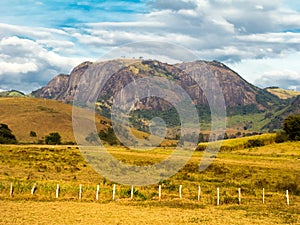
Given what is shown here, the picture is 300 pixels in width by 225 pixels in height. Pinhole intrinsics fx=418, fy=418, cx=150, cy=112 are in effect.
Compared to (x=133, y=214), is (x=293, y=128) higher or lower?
higher

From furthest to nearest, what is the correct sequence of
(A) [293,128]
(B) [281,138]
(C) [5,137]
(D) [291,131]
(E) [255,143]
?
(C) [5,137] < (E) [255,143] < (B) [281,138] < (D) [291,131] < (A) [293,128]

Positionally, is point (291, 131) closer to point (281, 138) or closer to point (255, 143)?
point (281, 138)

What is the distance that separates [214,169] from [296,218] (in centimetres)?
4449

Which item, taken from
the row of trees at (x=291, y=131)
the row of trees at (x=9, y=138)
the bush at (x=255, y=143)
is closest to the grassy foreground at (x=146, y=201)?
the row of trees at (x=291, y=131)

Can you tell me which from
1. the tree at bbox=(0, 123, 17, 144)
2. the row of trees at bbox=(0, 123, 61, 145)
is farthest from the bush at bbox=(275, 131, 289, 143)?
the tree at bbox=(0, 123, 17, 144)

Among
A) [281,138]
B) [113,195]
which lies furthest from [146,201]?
[281,138]

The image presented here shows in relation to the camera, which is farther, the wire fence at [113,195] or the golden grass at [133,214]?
the wire fence at [113,195]

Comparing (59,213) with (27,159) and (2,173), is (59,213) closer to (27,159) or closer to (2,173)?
(2,173)

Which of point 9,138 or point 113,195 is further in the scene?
point 9,138

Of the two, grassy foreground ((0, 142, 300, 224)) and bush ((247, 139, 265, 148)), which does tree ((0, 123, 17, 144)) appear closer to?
grassy foreground ((0, 142, 300, 224))

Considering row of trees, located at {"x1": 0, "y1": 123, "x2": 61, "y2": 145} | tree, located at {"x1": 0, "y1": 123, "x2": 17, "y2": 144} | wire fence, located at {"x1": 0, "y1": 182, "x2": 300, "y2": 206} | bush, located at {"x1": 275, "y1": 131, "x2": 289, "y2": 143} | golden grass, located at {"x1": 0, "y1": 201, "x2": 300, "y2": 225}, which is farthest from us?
row of trees, located at {"x1": 0, "y1": 123, "x2": 61, "y2": 145}

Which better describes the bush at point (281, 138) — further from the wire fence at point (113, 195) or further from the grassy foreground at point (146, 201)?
the wire fence at point (113, 195)

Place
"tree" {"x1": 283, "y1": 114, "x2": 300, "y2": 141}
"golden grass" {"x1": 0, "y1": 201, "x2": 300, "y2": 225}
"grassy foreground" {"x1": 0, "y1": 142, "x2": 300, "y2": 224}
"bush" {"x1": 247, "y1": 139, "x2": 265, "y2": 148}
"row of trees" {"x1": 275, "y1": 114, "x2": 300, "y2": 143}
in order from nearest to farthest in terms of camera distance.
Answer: "golden grass" {"x1": 0, "y1": 201, "x2": 300, "y2": 225}
"grassy foreground" {"x1": 0, "y1": 142, "x2": 300, "y2": 224}
"tree" {"x1": 283, "y1": 114, "x2": 300, "y2": 141}
"row of trees" {"x1": 275, "y1": 114, "x2": 300, "y2": 143}
"bush" {"x1": 247, "y1": 139, "x2": 265, "y2": 148}

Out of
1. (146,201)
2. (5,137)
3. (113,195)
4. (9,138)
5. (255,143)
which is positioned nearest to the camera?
(146,201)
